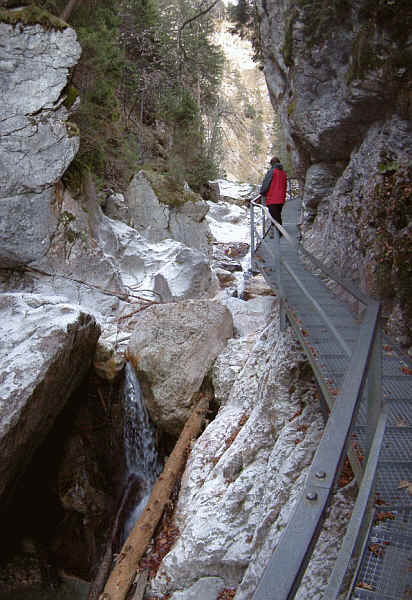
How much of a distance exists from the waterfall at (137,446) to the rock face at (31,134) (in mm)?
4512

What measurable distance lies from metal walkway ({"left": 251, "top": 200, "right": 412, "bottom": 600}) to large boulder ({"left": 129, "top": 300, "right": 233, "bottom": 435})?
4.12 m

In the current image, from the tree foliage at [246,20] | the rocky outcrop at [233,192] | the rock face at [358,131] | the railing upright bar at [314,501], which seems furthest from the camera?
the rocky outcrop at [233,192]

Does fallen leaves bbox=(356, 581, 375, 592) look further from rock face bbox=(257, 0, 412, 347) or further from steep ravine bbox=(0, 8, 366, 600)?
rock face bbox=(257, 0, 412, 347)

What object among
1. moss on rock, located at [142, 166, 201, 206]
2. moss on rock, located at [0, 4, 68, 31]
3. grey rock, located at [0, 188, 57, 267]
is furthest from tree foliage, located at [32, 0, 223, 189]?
grey rock, located at [0, 188, 57, 267]

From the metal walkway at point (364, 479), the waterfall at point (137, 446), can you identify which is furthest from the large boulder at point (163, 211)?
the metal walkway at point (364, 479)

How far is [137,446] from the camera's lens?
8734mm

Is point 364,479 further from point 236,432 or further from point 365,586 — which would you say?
point 236,432

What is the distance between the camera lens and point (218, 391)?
782 cm

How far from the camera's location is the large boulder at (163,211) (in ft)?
54.0

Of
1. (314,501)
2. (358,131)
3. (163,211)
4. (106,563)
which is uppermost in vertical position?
(358,131)

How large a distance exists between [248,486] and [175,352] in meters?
4.09

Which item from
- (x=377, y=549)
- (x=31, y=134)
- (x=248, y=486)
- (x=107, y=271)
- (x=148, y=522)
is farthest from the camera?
(x=107, y=271)

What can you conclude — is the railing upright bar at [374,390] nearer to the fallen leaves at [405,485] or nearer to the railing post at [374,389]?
the railing post at [374,389]

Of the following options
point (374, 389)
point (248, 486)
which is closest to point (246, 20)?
point (248, 486)
